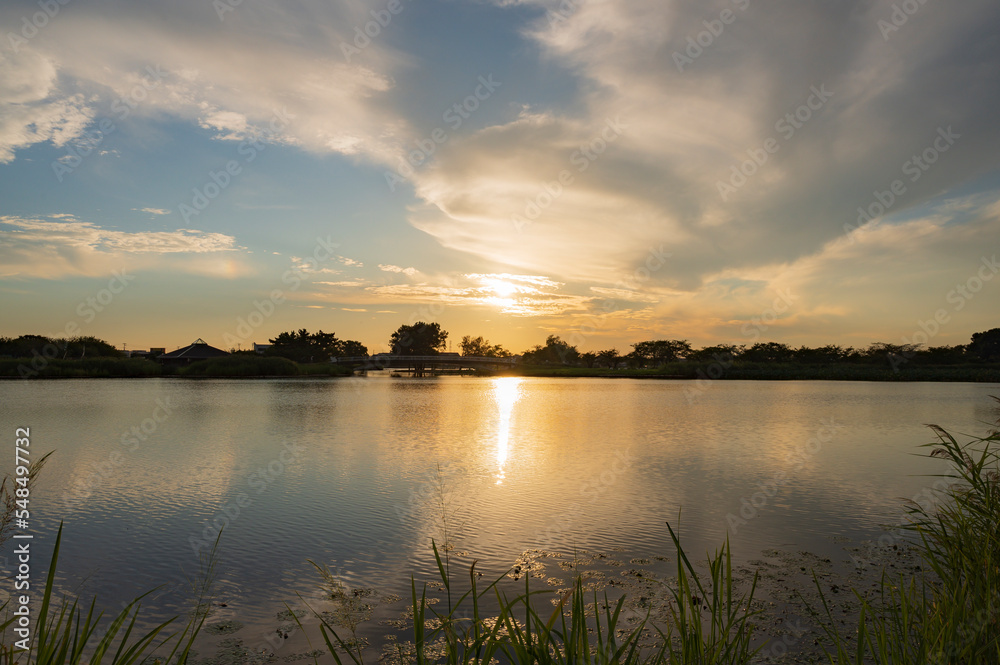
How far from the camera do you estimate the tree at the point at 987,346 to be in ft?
378

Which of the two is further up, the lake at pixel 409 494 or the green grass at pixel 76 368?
the green grass at pixel 76 368

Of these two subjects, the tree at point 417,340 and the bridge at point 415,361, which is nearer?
the bridge at point 415,361

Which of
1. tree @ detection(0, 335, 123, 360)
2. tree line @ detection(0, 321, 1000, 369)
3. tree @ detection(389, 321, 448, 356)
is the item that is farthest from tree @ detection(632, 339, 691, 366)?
tree @ detection(0, 335, 123, 360)

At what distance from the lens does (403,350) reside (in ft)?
575

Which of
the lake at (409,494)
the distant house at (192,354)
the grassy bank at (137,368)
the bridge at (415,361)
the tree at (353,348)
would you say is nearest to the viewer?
the lake at (409,494)

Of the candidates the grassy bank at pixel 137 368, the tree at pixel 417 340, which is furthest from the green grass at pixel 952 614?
the tree at pixel 417 340

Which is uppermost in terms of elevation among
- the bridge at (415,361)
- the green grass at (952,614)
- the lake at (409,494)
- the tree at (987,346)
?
the tree at (987,346)

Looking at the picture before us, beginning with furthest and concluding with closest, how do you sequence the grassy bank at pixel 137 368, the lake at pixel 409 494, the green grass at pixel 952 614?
1. the grassy bank at pixel 137 368
2. the lake at pixel 409 494
3. the green grass at pixel 952 614

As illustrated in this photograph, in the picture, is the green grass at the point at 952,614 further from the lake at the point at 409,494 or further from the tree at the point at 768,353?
the tree at the point at 768,353

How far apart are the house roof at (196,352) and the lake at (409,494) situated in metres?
90.3

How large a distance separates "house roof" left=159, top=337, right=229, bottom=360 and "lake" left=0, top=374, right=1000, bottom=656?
90.3 m

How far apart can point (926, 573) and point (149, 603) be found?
398 inches

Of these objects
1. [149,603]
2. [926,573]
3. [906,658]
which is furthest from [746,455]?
[149,603]

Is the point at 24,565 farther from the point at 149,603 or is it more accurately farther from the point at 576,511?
the point at 576,511
